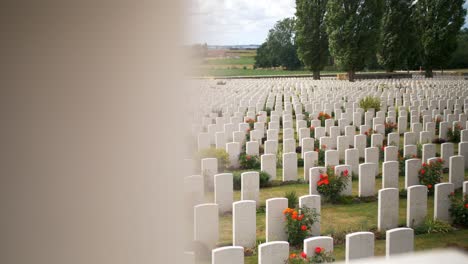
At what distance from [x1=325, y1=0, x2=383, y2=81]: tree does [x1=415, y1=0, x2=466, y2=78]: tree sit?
3709 millimetres

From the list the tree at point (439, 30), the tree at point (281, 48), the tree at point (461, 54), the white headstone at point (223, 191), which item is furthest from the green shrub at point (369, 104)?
the tree at point (439, 30)

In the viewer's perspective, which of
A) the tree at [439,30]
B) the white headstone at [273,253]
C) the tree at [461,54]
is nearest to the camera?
the white headstone at [273,253]

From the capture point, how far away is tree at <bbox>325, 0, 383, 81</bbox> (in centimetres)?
2180

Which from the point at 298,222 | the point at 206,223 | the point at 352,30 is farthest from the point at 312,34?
the point at 206,223

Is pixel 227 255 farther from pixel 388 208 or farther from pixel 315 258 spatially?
pixel 388 208

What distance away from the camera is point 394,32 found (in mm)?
26969

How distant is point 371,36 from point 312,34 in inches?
138

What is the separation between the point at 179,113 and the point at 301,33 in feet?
58.6

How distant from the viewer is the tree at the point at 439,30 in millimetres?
24047

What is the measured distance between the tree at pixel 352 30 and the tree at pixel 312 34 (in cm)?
38

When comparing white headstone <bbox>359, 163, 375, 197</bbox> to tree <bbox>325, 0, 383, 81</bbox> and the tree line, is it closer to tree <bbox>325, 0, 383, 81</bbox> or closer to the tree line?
the tree line

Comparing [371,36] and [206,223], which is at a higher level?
[371,36]

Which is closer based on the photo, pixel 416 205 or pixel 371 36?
pixel 416 205

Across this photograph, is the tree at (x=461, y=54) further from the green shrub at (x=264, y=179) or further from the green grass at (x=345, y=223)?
the green shrub at (x=264, y=179)
